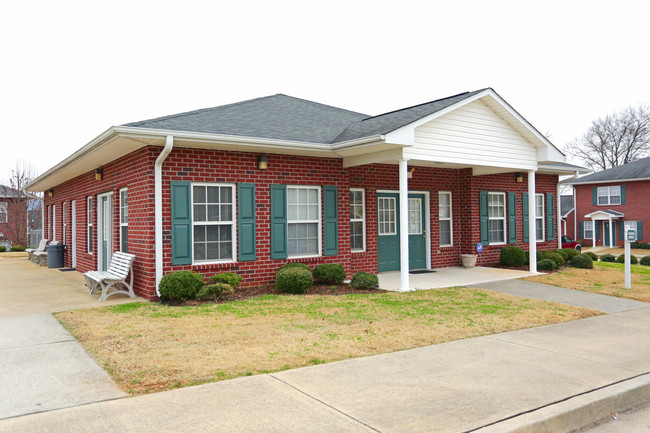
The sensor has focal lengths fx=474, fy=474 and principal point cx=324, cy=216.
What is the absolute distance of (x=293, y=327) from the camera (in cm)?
669

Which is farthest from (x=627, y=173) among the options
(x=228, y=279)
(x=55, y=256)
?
(x=55, y=256)

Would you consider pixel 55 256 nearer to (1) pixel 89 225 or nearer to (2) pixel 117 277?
(1) pixel 89 225

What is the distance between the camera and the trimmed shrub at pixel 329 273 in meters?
10.3

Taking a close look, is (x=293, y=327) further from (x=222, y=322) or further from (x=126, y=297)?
(x=126, y=297)

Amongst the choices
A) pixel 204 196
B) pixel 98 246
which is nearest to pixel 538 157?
pixel 204 196

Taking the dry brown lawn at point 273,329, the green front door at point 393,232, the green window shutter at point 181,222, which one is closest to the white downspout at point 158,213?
the green window shutter at point 181,222

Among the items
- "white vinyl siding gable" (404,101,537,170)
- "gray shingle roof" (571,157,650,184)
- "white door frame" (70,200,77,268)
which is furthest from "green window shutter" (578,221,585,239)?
"white door frame" (70,200,77,268)

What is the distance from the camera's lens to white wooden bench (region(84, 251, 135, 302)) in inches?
353

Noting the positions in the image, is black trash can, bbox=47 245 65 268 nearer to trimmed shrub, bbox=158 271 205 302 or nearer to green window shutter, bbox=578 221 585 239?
trimmed shrub, bbox=158 271 205 302

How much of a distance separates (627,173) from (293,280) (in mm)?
30978

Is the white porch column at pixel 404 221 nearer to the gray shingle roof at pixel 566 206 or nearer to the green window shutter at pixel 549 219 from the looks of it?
the green window shutter at pixel 549 219

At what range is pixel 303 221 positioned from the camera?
35.4 ft

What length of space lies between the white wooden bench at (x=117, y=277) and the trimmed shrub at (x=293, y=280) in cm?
290

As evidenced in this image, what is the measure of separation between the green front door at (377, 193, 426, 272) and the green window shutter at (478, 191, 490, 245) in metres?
2.15
